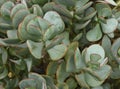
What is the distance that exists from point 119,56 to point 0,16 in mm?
349

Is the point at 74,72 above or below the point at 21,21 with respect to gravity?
below

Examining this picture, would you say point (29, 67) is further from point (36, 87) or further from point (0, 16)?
point (0, 16)

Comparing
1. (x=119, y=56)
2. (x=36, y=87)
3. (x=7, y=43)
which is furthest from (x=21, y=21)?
(x=119, y=56)

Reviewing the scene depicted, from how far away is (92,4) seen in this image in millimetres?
927

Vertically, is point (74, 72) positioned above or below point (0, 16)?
below

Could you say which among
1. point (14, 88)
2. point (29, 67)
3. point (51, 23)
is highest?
point (51, 23)

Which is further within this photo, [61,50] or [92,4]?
[92,4]

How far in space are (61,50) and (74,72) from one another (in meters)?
0.08

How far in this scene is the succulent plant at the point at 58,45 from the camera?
2.63 feet

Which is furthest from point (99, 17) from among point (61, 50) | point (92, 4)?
point (61, 50)

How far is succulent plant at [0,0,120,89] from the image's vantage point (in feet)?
2.63

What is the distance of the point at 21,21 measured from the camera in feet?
2.76

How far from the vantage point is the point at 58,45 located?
0.80 meters

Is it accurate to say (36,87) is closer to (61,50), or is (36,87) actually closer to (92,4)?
(61,50)
